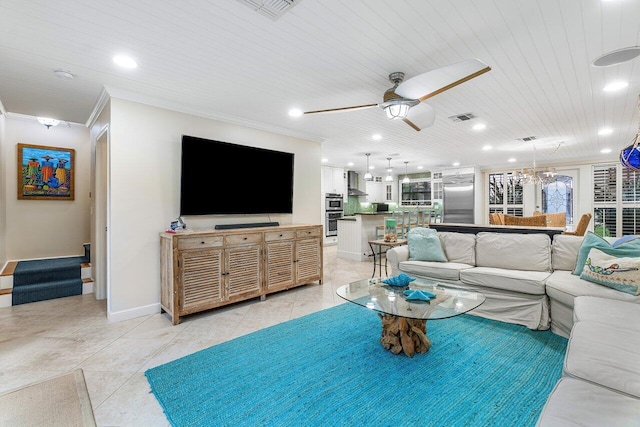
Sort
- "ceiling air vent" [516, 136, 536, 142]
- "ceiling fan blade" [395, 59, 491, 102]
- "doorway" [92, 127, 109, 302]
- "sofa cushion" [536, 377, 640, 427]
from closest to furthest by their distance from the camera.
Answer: "sofa cushion" [536, 377, 640, 427] → "ceiling fan blade" [395, 59, 491, 102] → "doorway" [92, 127, 109, 302] → "ceiling air vent" [516, 136, 536, 142]

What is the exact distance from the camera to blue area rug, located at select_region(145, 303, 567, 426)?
1.70 metres

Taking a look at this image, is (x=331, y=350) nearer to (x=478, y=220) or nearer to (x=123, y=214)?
(x=123, y=214)

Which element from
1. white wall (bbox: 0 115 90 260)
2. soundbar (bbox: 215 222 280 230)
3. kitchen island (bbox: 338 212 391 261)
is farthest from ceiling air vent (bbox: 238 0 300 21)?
kitchen island (bbox: 338 212 391 261)

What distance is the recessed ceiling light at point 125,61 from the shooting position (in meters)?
2.44

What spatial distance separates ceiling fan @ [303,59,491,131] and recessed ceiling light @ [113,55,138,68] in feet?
7.24

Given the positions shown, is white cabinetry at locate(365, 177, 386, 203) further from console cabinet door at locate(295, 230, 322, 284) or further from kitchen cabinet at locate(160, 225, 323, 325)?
kitchen cabinet at locate(160, 225, 323, 325)

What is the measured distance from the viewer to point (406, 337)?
2375 mm

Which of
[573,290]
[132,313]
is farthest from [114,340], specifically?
[573,290]

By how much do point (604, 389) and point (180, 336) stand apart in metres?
3.05

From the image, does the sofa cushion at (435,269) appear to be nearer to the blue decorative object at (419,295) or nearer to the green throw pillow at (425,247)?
the green throw pillow at (425,247)

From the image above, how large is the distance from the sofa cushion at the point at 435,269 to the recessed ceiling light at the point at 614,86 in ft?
7.71

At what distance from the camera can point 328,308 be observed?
11.5 ft

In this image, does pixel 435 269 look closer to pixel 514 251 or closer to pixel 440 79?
pixel 514 251

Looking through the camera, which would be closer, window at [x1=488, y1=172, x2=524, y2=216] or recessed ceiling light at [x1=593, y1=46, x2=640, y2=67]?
recessed ceiling light at [x1=593, y1=46, x2=640, y2=67]
